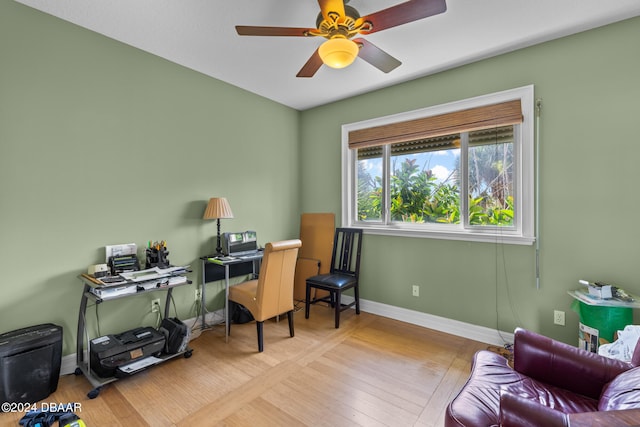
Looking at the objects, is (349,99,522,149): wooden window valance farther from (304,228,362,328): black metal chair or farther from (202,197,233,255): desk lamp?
(202,197,233,255): desk lamp

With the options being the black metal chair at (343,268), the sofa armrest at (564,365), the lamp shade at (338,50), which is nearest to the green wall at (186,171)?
the black metal chair at (343,268)

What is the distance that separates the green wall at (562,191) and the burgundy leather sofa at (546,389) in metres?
1.11

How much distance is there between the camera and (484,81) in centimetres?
271

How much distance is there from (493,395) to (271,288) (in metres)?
1.81

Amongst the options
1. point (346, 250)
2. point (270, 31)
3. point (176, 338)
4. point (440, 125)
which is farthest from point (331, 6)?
point (176, 338)

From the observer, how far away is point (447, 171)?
10.1 feet

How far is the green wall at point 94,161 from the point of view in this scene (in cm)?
200

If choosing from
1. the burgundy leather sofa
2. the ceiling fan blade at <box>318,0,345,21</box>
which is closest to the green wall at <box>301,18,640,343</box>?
the burgundy leather sofa

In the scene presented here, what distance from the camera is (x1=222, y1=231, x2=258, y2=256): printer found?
3.07 meters

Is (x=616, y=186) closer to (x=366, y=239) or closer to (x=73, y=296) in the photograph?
(x=366, y=239)

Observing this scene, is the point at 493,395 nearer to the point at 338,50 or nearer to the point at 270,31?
the point at 338,50

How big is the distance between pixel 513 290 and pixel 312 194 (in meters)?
2.60

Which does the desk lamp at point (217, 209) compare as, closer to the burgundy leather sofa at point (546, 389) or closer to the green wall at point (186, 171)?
the green wall at point (186, 171)

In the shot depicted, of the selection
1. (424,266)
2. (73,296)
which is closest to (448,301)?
(424,266)
